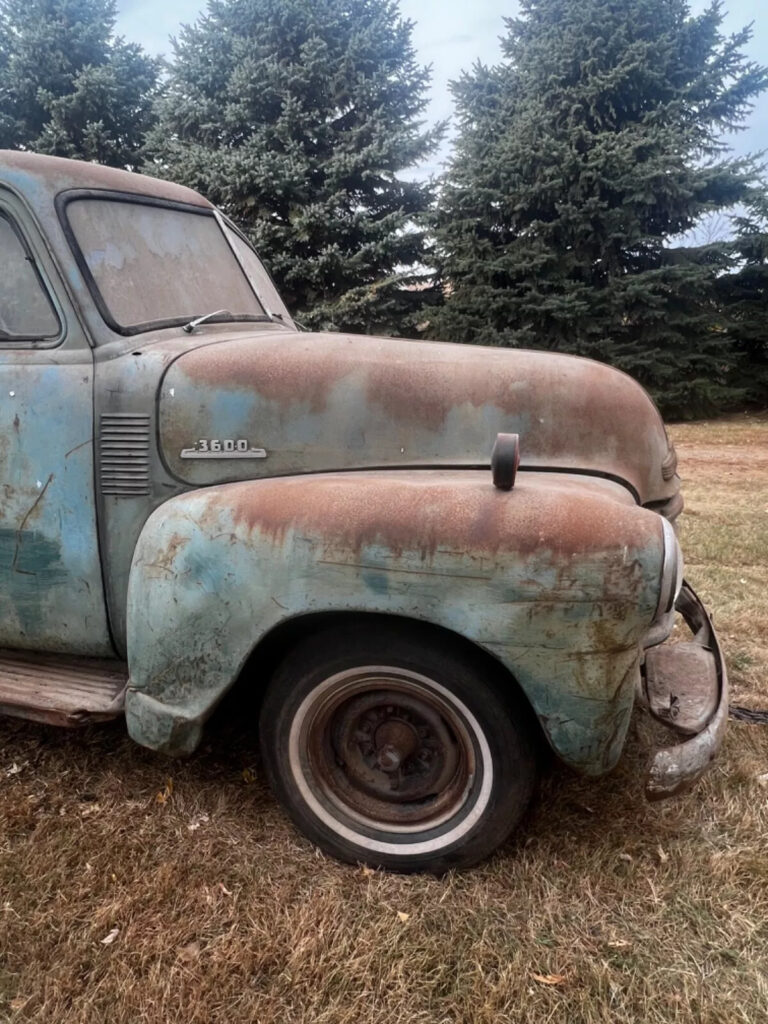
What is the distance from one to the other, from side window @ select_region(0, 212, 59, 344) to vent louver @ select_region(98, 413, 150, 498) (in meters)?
0.42

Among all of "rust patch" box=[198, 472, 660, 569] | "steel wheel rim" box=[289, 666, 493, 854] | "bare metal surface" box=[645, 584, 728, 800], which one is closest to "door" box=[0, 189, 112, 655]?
"rust patch" box=[198, 472, 660, 569]

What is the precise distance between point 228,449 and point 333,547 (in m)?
0.55

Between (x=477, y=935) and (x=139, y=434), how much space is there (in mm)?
1748

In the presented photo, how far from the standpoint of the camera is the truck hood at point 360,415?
2.31 m

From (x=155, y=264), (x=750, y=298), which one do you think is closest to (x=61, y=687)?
(x=155, y=264)

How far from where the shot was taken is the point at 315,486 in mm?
2150

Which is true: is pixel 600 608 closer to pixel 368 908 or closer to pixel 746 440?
pixel 368 908

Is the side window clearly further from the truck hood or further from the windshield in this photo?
the truck hood

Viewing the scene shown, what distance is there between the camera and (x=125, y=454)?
93.8 inches

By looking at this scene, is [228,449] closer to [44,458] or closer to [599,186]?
[44,458]

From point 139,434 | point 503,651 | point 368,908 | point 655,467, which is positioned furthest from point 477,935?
point 139,434

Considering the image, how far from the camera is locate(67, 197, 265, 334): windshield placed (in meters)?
2.56

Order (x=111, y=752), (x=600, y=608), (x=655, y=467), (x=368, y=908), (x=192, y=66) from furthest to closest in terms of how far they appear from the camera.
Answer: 1. (x=192, y=66)
2. (x=111, y=752)
3. (x=655, y=467)
4. (x=368, y=908)
5. (x=600, y=608)

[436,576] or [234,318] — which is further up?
[234,318]
